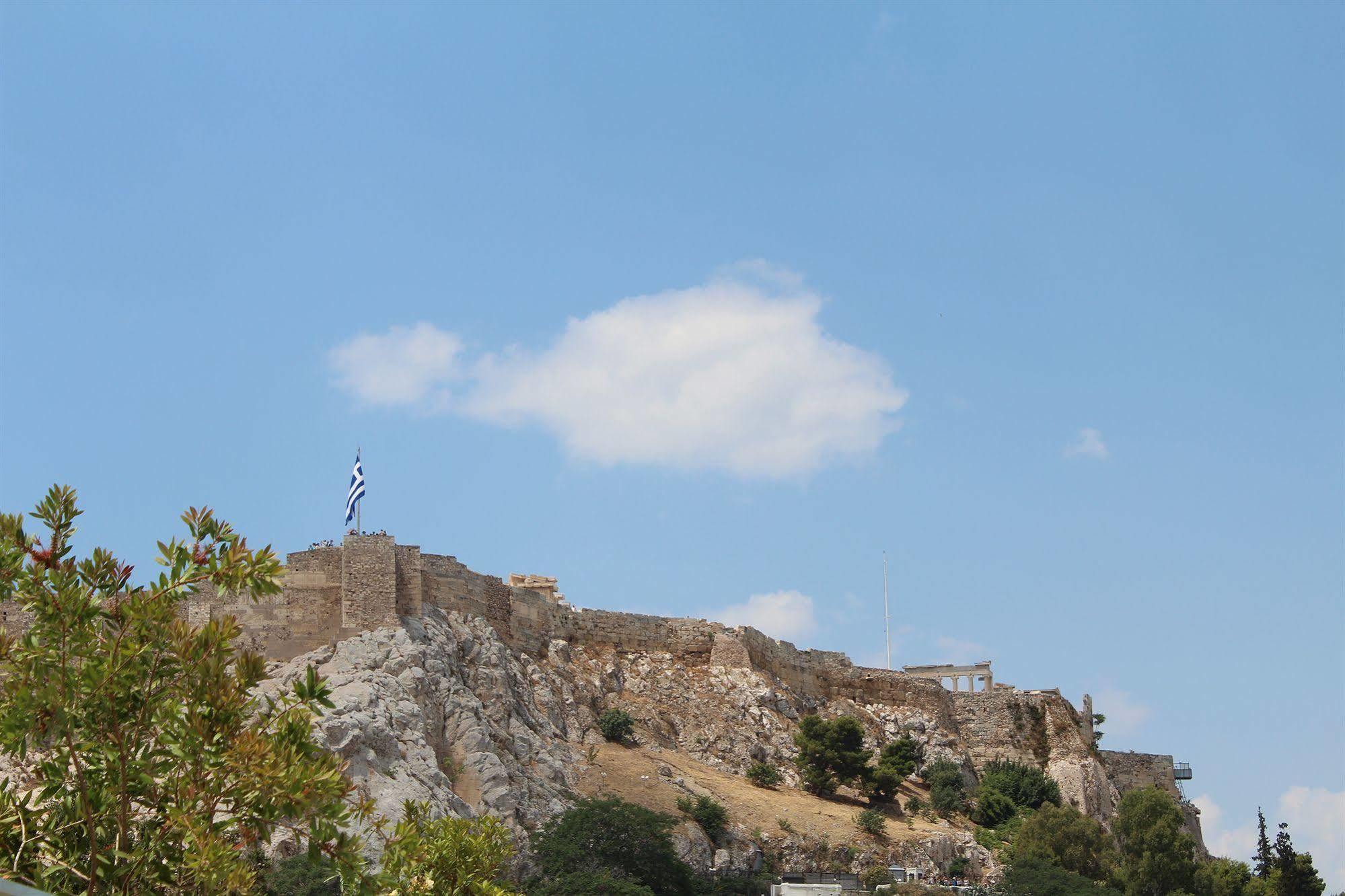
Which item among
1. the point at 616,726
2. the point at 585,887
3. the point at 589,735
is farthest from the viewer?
the point at 616,726

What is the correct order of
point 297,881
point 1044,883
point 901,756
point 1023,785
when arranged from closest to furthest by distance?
point 297,881 < point 1044,883 < point 901,756 < point 1023,785

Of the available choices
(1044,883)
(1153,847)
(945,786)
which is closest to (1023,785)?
(945,786)

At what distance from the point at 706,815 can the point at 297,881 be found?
397 inches

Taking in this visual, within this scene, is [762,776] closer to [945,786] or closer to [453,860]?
[945,786]

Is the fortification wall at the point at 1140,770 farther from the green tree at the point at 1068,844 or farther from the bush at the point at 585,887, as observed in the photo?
the bush at the point at 585,887

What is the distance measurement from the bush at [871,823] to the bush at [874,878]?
2.15 metres

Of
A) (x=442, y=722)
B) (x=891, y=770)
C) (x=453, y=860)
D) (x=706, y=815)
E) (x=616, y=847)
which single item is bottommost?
(x=453, y=860)

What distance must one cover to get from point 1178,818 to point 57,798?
A: 122ft

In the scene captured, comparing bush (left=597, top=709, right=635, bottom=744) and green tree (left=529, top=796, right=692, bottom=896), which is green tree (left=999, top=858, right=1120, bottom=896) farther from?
Result: bush (left=597, top=709, right=635, bottom=744)

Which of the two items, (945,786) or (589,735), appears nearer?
(589,735)

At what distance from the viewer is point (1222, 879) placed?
4219 cm

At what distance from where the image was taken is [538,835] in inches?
1215

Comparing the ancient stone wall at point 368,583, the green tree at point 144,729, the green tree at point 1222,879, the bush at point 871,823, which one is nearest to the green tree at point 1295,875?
the green tree at point 1222,879

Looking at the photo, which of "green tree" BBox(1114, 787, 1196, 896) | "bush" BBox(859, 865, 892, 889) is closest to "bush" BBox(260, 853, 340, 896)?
"bush" BBox(859, 865, 892, 889)
